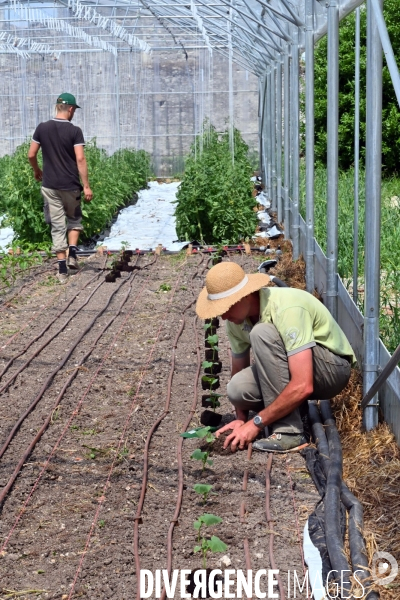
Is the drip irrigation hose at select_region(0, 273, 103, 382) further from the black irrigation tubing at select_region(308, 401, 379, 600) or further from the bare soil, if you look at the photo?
the black irrigation tubing at select_region(308, 401, 379, 600)

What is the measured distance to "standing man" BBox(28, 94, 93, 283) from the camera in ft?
24.8

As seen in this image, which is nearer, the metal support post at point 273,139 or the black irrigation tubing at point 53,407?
the black irrigation tubing at point 53,407

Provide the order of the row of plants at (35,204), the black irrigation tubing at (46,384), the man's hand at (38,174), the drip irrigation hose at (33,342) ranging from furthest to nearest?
the row of plants at (35,204) < the man's hand at (38,174) < the drip irrigation hose at (33,342) < the black irrigation tubing at (46,384)

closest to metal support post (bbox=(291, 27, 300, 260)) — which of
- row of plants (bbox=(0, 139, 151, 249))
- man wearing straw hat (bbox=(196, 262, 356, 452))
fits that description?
row of plants (bbox=(0, 139, 151, 249))

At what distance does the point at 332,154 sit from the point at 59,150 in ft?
11.4

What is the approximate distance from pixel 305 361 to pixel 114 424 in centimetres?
114

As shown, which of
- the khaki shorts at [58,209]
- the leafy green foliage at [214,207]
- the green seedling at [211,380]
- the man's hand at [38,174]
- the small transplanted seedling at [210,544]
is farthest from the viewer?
the leafy green foliage at [214,207]

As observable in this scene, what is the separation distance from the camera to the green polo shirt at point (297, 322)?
3.34 meters

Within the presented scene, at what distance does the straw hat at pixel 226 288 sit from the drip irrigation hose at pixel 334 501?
0.71m

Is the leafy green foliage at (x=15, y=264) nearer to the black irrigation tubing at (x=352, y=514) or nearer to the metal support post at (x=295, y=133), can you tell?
the metal support post at (x=295, y=133)

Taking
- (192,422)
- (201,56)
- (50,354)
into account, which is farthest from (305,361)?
(201,56)

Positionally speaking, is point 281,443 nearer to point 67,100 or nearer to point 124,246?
point 67,100

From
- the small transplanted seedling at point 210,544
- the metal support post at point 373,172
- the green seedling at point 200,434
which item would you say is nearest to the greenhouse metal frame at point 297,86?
the metal support post at point 373,172

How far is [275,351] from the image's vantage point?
11.2ft
